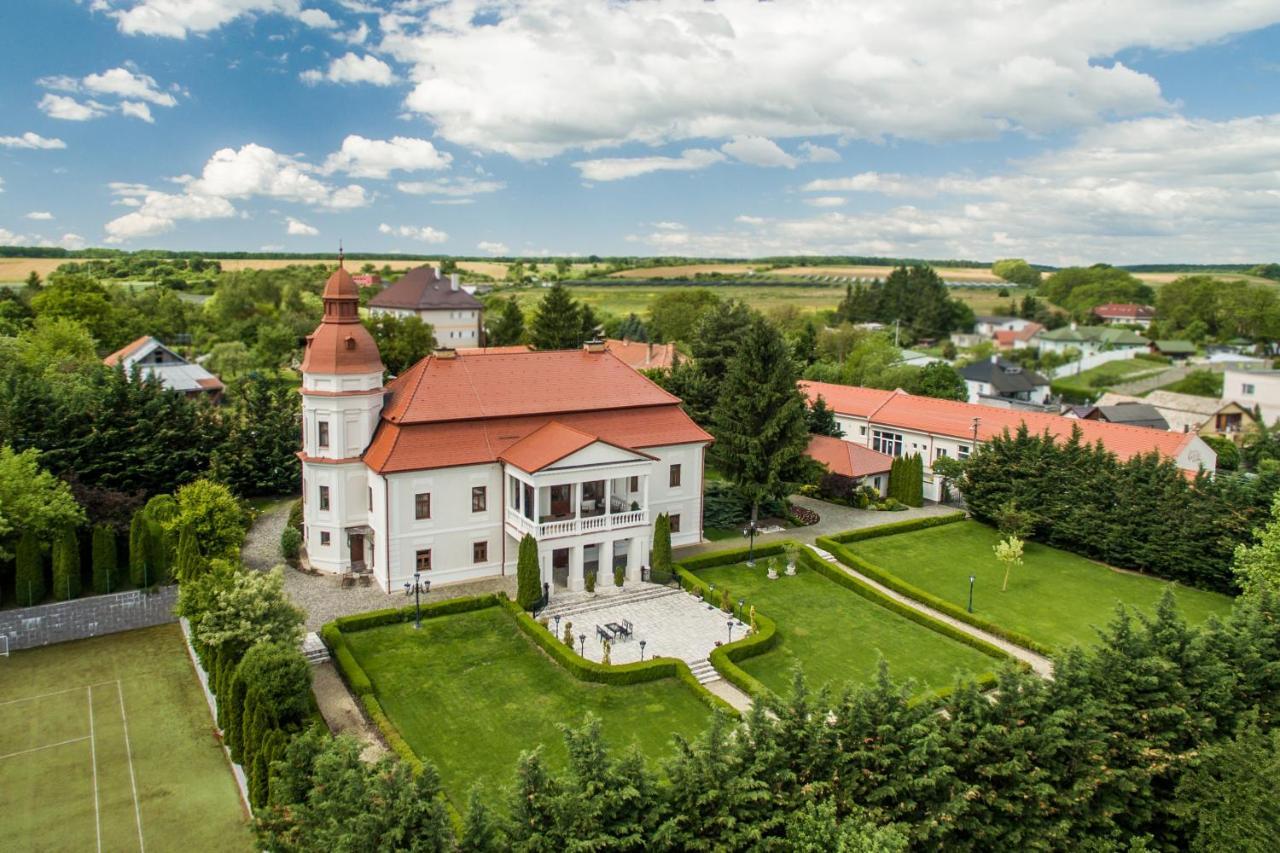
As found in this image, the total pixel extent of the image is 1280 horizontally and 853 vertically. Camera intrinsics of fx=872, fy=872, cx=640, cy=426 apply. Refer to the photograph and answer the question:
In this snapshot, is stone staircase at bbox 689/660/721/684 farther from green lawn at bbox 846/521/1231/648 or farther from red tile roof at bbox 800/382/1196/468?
red tile roof at bbox 800/382/1196/468

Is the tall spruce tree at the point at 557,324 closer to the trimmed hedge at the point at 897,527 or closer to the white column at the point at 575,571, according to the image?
the trimmed hedge at the point at 897,527

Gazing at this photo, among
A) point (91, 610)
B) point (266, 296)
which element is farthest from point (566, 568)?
point (266, 296)

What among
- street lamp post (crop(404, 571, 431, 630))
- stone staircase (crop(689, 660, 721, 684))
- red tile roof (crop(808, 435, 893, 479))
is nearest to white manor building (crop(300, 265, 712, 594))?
street lamp post (crop(404, 571, 431, 630))

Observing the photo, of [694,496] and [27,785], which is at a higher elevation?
[694,496]

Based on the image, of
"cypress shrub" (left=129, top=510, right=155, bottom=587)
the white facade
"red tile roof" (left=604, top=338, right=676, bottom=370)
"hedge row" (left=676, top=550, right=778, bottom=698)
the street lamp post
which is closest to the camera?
"hedge row" (left=676, top=550, right=778, bottom=698)

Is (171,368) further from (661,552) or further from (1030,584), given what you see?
(1030,584)

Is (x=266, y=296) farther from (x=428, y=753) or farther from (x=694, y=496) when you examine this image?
(x=428, y=753)
